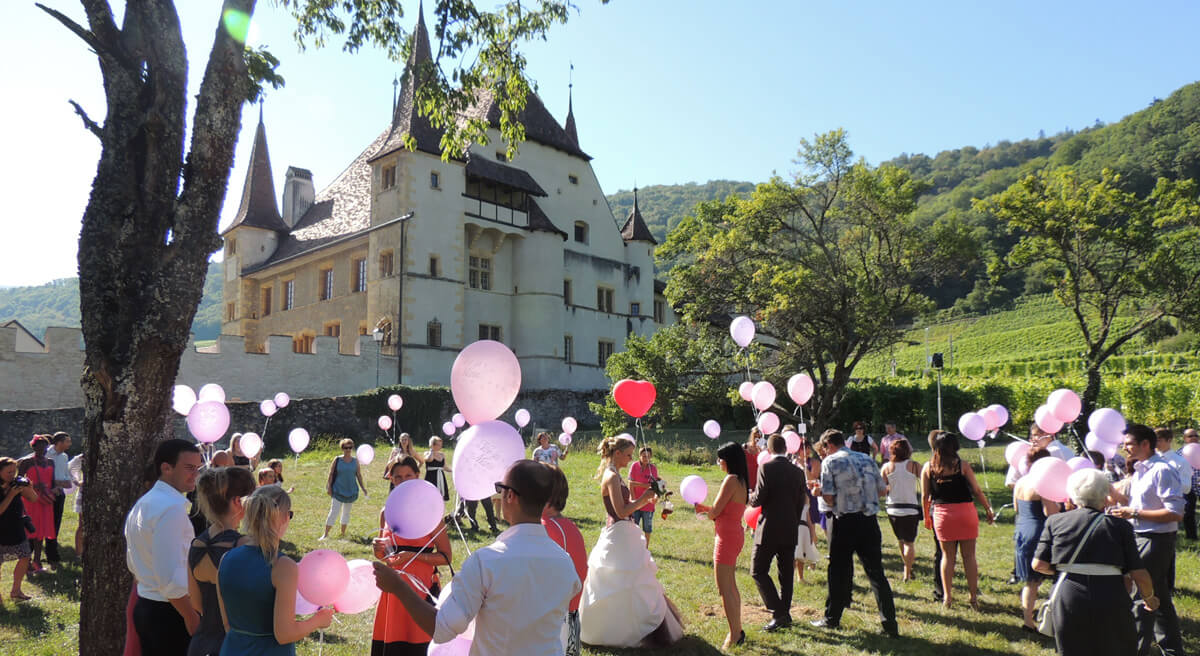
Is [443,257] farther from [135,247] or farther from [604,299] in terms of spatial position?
[135,247]

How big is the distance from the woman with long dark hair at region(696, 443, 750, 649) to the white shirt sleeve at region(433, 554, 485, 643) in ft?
12.8

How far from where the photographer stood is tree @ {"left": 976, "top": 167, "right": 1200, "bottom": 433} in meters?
20.6

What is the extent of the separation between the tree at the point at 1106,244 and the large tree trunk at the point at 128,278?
68.4ft

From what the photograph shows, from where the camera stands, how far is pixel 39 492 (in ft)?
31.4

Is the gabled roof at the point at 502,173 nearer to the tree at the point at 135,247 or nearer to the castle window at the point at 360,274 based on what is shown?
the castle window at the point at 360,274

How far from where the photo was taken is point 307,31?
7840 millimetres

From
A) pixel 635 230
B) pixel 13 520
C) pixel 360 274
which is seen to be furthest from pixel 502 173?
pixel 13 520

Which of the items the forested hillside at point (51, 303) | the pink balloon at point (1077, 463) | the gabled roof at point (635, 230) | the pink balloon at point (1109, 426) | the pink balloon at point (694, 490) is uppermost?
the forested hillside at point (51, 303)

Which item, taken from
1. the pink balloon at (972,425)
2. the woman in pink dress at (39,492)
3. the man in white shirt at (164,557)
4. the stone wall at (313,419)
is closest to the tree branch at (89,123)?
the man in white shirt at (164,557)

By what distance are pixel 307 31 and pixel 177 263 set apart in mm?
3815

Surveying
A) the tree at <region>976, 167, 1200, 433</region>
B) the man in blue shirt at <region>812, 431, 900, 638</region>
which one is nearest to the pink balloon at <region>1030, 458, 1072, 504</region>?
the man in blue shirt at <region>812, 431, 900, 638</region>

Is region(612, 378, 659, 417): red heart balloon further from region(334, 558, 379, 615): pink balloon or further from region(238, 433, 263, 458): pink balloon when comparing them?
region(238, 433, 263, 458): pink balloon

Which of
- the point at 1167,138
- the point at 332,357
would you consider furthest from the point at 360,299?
the point at 1167,138

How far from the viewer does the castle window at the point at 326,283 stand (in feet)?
122
